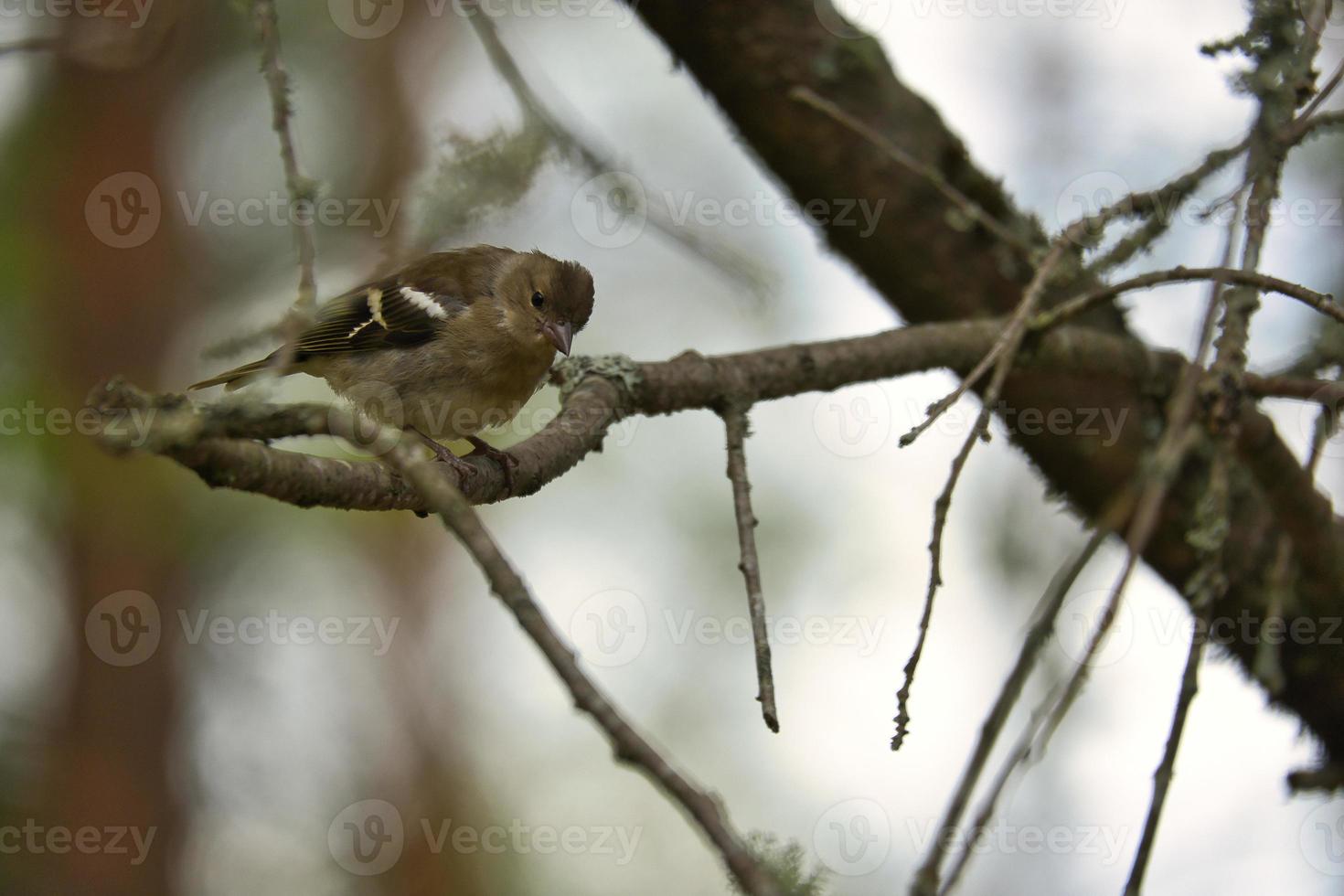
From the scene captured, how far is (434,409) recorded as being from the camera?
4.26 m

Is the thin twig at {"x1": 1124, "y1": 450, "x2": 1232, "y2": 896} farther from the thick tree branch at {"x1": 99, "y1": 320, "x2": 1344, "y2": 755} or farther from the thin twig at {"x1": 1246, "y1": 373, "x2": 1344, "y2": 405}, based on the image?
the thick tree branch at {"x1": 99, "y1": 320, "x2": 1344, "y2": 755}

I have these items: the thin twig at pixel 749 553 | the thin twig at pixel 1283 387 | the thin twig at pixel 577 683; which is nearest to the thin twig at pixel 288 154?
the thin twig at pixel 577 683

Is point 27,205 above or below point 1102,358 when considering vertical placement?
above

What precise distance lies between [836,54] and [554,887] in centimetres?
643

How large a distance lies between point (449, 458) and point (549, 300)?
1082 mm

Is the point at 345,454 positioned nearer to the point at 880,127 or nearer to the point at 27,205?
the point at 27,205

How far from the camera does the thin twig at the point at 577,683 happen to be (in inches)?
55.8

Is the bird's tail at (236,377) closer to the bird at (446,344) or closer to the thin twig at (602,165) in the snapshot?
the bird at (446,344)

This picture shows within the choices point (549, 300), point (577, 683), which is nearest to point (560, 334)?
point (549, 300)

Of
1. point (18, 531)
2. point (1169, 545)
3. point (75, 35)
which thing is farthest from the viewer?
point (18, 531)

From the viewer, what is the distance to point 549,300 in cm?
453

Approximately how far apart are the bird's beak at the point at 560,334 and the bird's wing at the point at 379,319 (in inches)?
14.7

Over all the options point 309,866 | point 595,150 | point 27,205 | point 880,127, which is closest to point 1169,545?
point 880,127

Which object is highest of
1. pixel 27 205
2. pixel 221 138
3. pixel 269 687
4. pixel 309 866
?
pixel 221 138
